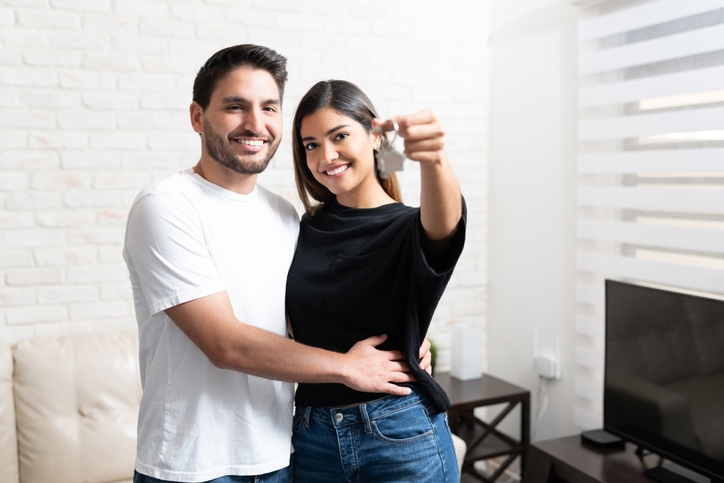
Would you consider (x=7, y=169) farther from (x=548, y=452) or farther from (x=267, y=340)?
(x=548, y=452)

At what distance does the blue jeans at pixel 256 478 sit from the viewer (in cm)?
148

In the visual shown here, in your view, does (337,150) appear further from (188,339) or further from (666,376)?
(666,376)

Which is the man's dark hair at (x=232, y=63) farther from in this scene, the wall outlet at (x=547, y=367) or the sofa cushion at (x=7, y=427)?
the wall outlet at (x=547, y=367)

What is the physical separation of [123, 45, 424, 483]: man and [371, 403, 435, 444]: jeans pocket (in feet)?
0.18

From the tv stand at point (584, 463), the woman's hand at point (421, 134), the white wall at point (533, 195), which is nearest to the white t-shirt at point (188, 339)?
the woman's hand at point (421, 134)

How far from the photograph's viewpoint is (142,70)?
2785 mm

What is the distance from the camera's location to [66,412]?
2.51 meters

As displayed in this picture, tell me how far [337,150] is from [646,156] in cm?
144

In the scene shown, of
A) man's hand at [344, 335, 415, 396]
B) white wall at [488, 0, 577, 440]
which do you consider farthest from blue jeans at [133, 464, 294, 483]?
white wall at [488, 0, 577, 440]

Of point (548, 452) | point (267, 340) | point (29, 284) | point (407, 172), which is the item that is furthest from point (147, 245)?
point (407, 172)

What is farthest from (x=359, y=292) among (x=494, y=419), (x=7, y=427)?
(x=494, y=419)

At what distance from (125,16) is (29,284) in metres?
1.09

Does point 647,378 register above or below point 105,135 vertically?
below

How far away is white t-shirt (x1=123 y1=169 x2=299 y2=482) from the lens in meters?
1.43
